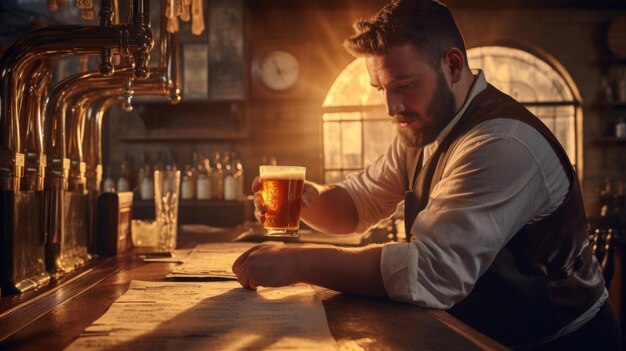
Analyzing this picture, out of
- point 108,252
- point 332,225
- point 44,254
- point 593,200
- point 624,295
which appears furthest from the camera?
point 593,200

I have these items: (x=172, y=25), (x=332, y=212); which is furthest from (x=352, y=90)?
(x=332, y=212)

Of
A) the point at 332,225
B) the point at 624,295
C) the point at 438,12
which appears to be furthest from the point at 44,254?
the point at 624,295

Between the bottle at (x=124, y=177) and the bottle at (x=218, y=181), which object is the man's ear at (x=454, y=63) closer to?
the bottle at (x=218, y=181)

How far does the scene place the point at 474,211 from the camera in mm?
1071

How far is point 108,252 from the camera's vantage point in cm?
159

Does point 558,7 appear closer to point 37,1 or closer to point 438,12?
point 438,12

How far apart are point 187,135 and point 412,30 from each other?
3380 millimetres

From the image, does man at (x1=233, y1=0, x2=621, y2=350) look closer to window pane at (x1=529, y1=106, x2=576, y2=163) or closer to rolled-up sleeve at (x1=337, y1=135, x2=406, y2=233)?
rolled-up sleeve at (x1=337, y1=135, x2=406, y2=233)

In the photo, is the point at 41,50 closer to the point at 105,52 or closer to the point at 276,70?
the point at 105,52

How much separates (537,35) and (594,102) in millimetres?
741

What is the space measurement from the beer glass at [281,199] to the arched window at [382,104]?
3651 mm

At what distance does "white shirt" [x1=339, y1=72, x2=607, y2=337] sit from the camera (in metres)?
1.00

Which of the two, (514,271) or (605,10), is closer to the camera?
(514,271)

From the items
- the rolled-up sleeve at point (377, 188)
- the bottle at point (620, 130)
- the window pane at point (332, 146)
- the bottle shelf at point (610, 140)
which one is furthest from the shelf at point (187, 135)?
the bottle at point (620, 130)
